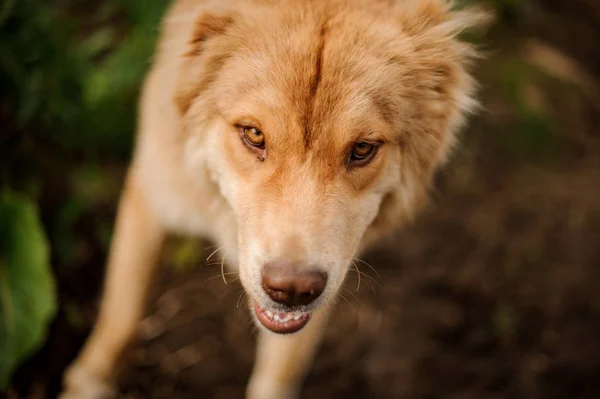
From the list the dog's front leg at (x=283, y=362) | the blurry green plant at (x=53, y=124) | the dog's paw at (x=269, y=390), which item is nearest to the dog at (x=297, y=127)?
the dog's front leg at (x=283, y=362)

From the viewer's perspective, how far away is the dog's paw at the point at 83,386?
3.32 meters

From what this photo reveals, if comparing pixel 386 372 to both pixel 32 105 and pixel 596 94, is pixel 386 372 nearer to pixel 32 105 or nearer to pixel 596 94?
pixel 32 105

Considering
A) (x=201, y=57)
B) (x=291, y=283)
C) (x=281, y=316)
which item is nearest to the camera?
(x=291, y=283)

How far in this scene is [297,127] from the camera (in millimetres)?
2312

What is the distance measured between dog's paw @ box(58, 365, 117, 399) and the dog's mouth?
1.37 meters

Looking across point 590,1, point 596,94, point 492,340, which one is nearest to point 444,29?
point 492,340

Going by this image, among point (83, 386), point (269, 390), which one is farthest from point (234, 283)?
point (83, 386)

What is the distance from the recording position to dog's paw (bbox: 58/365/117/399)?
3.32 m

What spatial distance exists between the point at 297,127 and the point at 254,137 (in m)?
0.20

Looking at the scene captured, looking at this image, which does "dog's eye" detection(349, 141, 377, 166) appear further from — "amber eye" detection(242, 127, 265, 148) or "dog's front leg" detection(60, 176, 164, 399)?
"dog's front leg" detection(60, 176, 164, 399)

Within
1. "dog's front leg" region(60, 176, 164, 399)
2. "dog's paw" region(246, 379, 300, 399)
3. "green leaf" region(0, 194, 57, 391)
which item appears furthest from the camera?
"dog's paw" region(246, 379, 300, 399)

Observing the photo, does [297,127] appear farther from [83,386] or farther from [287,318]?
[83,386]

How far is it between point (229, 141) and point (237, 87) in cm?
22

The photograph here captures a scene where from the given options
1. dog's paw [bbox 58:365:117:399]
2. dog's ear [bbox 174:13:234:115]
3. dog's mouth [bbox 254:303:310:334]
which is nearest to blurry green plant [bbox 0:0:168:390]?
dog's paw [bbox 58:365:117:399]
